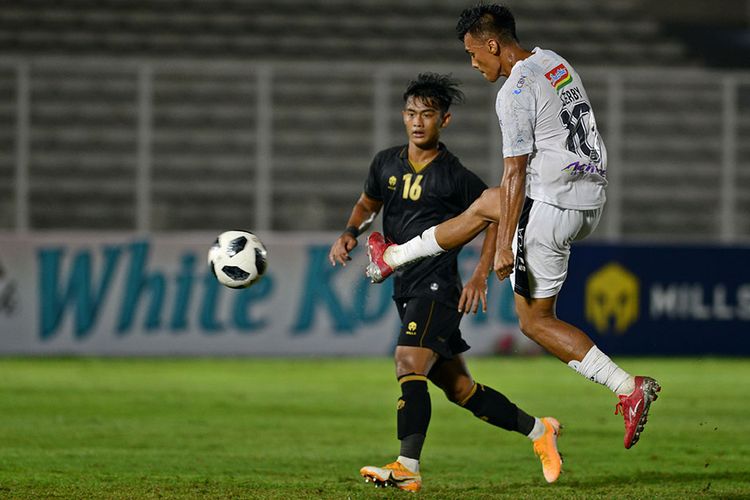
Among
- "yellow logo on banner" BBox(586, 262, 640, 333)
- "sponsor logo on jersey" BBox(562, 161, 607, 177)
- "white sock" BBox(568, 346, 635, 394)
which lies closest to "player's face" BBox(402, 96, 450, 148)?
"sponsor logo on jersey" BBox(562, 161, 607, 177)

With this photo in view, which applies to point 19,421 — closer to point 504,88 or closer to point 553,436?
point 553,436

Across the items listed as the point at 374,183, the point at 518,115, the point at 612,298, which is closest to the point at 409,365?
the point at 374,183

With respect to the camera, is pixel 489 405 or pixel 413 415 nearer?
pixel 413 415

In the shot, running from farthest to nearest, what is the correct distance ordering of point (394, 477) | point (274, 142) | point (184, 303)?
point (274, 142)
point (184, 303)
point (394, 477)

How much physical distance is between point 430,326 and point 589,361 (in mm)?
843

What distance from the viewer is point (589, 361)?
5926mm

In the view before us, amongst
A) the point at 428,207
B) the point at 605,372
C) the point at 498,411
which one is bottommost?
the point at 498,411

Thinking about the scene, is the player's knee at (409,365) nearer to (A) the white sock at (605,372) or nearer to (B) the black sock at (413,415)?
(B) the black sock at (413,415)

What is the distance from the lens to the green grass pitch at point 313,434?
6.24 meters

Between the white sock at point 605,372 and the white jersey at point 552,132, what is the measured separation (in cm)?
68

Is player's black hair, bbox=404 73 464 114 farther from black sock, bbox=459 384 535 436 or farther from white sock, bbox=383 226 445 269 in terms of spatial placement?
black sock, bbox=459 384 535 436

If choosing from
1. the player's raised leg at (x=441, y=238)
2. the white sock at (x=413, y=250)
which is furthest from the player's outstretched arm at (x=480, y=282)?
the white sock at (x=413, y=250)

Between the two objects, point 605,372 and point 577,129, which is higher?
point 577,129

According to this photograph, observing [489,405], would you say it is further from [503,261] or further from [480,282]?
[503,261]
